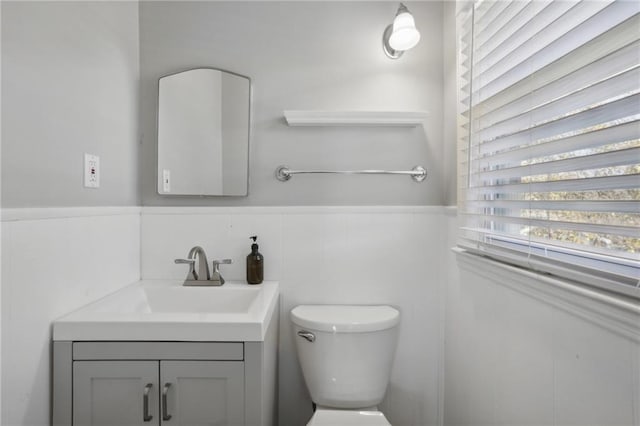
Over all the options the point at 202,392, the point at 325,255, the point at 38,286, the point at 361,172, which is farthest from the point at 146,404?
the point at 361,172

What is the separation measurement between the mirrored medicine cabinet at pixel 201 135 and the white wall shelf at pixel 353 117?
0.81ft

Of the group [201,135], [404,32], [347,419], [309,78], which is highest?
[404,32]

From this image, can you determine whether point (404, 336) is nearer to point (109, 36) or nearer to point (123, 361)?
point (123, 361)

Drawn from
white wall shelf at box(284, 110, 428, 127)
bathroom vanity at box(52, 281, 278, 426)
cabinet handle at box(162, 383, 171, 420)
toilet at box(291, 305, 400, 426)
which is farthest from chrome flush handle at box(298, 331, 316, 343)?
white wall shelf at box(284, 110, 428, 127)

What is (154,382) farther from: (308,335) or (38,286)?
(308,335)

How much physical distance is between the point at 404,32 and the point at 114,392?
1.57m

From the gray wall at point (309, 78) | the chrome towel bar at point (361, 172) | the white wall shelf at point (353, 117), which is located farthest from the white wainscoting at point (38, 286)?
the white wall shelf at point (353, 117)

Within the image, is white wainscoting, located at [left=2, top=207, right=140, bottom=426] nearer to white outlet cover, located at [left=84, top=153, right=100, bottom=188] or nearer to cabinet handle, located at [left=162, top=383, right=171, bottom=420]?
white outlet cover, located at [left=84, top=153, right=100, bottom=188]

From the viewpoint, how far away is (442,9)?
5.18ft

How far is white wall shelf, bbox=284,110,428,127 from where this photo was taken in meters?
1.46

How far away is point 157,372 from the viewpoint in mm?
999

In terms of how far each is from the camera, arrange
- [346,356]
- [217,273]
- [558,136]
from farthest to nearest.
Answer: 1. [217,273]
2. [346,356]
3. [558,136]

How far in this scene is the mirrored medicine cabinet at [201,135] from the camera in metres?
1.54

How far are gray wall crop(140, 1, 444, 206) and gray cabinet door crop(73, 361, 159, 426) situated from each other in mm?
749
